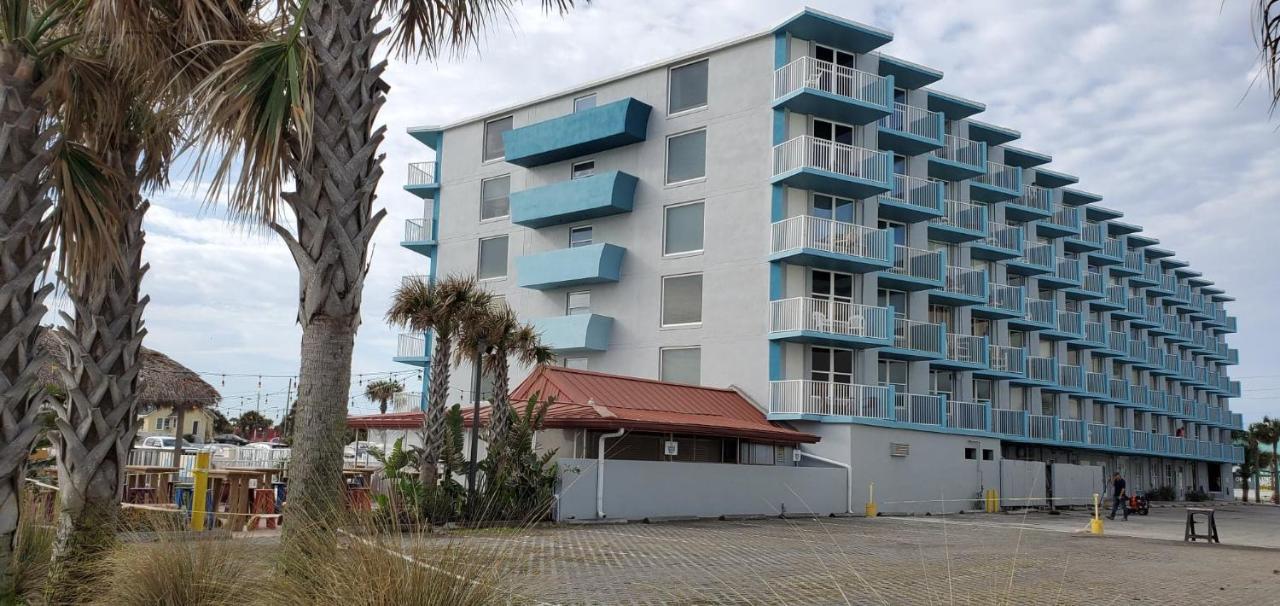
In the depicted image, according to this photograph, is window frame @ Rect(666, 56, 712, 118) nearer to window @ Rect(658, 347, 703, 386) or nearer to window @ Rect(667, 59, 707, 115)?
window @ Rect(667, 59, 707, 115)

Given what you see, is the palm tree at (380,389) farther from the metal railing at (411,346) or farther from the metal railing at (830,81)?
the metal railing at (830,81)

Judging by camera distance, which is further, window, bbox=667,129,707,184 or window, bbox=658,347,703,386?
window, bbox=667,129,707,184

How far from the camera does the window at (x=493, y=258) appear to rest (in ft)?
137

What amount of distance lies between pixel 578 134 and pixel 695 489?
52.0 ft

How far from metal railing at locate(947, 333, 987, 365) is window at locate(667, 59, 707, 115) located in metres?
13.7

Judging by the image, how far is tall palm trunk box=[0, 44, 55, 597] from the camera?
24.7 ft

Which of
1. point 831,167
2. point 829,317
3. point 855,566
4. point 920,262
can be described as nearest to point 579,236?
point 831,167

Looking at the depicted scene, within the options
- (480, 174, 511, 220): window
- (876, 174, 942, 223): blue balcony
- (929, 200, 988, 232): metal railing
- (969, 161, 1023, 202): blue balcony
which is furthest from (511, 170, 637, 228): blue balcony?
(969, 161, 1023, 202): blue balcony

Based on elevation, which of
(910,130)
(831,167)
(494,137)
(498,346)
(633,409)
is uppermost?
(494,137)

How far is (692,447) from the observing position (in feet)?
99.5

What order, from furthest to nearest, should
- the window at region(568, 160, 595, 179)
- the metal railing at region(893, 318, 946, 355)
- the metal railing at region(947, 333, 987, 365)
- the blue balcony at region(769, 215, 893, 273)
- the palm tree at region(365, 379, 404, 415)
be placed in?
the palm tree at region(365, 379, 404, 415)
the metal railing at region(947, 333, 987, 365)
the window at region(568, 160, 595, 179)
the metal railing at region(893, 318, 946, 355)
the blue balcony at region(769, 215, 893, 273)

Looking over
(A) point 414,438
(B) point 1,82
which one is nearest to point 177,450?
(A) point 414,438

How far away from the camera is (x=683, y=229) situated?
1415 inches

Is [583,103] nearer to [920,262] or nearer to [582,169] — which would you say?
[582,169]
